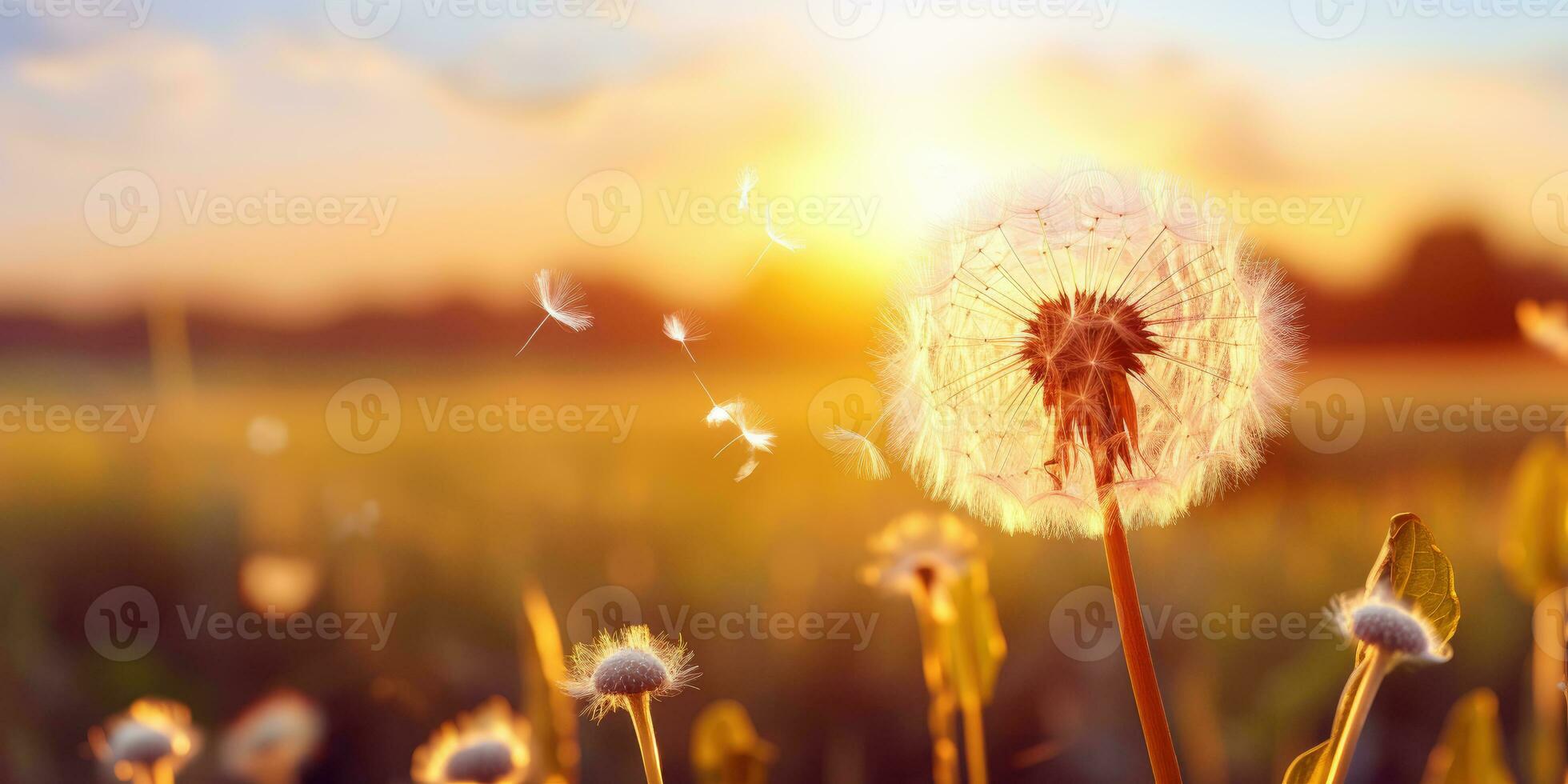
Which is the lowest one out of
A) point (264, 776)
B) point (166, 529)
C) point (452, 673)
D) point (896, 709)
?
point (264, 776)

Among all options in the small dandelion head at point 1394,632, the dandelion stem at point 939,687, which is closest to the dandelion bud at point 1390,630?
the small dandelion head at point 1394,632

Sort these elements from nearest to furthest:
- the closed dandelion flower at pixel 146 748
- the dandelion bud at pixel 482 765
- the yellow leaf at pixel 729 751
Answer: the dandelion bud at pixel 482 765 < the closed dandelion flower at pixel 146 748 < the yellow leaf at pixel 729 751

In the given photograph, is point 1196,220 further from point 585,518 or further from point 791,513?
point 585,518

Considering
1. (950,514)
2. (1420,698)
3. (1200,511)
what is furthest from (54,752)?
(1420,698)

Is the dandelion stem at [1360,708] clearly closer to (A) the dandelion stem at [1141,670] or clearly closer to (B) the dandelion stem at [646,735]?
(A) the dandelion stem at [1141,670]

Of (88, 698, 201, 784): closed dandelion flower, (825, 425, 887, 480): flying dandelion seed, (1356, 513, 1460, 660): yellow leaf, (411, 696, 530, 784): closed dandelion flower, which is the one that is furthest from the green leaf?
(88, 698, 201, 784): closed dandelion flower

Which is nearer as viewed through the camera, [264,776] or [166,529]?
[264,776]

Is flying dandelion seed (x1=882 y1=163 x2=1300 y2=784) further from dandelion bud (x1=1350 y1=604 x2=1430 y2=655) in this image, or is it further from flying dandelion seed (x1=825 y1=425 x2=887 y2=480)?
dandelion bud (x1=1350 y1=604 x2=1430 y2=655)

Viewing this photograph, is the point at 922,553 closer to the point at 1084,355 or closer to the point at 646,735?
the point at 1084,355
